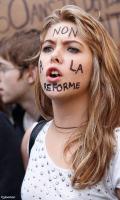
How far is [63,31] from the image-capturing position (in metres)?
2.54

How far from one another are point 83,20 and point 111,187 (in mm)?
728

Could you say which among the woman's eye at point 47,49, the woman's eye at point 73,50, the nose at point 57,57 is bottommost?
the nose at point 57,57

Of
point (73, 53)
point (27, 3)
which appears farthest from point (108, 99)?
point (27, 3)

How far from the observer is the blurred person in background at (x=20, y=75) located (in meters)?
4.20

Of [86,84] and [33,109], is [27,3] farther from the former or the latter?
[86,84]

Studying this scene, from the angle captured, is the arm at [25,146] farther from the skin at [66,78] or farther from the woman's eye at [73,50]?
the woman's eye at [73,50]

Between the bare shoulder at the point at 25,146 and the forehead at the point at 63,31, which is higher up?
the forehead at the point at 63,31

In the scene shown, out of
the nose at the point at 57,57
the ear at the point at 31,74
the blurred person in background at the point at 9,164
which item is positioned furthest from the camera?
the ear at the point at 31,74

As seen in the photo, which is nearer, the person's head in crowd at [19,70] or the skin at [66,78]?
the skin at [66,78]

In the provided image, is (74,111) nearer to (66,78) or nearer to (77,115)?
(77,115)

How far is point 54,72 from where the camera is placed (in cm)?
249

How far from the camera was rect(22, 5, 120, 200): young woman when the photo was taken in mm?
2365

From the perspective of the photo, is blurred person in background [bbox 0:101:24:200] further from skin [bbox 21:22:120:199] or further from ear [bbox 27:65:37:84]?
ear [bbox 27:65:37:84]

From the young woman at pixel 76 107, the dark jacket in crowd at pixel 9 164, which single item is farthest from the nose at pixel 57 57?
the dark jacket in crowd at pixel 9 164
